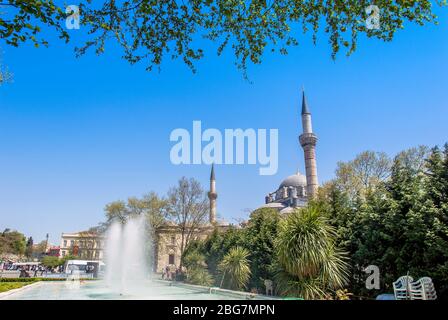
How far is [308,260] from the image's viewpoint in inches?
456

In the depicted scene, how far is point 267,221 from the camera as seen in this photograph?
20094mm

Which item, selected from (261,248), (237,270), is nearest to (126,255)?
(237,270)

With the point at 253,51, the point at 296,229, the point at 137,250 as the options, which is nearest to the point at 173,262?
the point at 137,250

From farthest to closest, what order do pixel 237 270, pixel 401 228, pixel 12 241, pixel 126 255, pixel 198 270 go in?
pixel 12 241
pixel 126 255
pixel 198 270
pixel 237 270
pixel 401 228

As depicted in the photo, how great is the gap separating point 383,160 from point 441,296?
2204cm

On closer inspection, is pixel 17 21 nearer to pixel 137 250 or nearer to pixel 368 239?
pixel 368 239

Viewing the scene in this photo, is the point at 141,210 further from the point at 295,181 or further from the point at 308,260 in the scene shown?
the point at 295,181

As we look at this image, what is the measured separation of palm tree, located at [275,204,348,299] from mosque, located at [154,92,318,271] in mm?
15333

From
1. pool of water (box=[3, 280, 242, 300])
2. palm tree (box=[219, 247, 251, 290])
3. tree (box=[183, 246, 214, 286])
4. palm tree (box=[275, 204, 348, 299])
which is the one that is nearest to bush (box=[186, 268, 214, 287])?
tree (box=[183, 246, 214, 286])

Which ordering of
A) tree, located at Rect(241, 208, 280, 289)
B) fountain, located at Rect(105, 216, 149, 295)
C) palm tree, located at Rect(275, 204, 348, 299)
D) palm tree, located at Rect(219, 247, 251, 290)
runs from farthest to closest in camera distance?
fountain, located at Rect(105, 216, 149, 295) < palm tree, located at Rect(219, 247, 251, 290) < tree, located at Rect(241, 208, 280, 289) < palm tree, located at Rect(275, 204, 348, 299)

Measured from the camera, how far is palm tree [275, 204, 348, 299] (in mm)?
11609

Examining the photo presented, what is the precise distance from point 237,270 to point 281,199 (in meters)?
53.9

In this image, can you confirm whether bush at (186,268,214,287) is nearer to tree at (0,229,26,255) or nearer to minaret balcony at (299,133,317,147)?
minaret balcony at (299,133,317,147)

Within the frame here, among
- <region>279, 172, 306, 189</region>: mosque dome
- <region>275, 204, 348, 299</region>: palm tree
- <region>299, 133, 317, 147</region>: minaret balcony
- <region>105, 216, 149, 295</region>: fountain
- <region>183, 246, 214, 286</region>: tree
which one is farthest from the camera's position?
<region>279, 172, 306, 189</region>: mosque dome
